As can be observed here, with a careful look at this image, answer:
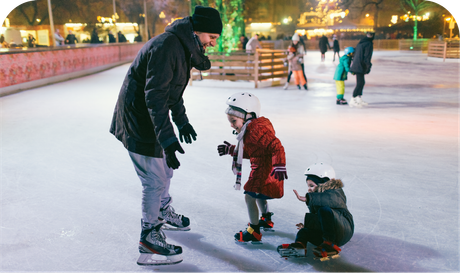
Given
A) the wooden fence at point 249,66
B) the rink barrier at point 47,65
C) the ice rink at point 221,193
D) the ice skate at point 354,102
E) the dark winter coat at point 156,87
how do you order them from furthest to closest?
the wooden fence at point 249,66
the rink barrier at point 47,65
the ice skate at point 354,102
the ice rink at point 221,193
the dark winter coat at point 156,87

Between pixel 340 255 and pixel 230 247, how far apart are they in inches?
29.6

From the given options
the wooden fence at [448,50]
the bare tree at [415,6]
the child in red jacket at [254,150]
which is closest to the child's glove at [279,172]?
the child in red jacket at [254,150]

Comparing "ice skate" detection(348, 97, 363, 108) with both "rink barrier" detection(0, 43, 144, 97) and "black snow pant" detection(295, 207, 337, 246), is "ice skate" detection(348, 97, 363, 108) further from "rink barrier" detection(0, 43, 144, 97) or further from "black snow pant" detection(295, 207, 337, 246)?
"rink barrier" detection(0, 43, 144, 97)

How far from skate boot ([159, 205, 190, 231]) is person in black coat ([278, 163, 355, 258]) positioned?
0.79 meters

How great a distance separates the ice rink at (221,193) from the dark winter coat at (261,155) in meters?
0.43

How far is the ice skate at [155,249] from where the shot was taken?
2.43m

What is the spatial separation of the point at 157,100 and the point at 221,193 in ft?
5.52

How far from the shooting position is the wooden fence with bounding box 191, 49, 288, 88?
11.7 meters

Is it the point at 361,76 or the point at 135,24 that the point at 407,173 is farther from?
the point at 135,24

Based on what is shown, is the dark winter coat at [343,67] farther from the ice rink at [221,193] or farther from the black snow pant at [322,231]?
the black snow pant at [322,231]

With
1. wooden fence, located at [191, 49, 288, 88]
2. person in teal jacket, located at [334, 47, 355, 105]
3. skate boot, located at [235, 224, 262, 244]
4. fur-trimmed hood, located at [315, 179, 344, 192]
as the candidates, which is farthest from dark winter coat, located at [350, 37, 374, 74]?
skate boot, located at [235, 224, 262, 244]

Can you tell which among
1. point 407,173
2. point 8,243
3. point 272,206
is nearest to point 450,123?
point 407,173

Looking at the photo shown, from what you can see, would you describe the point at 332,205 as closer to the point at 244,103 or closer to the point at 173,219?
the point at 244,103

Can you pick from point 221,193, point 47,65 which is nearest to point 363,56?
point 221,193
